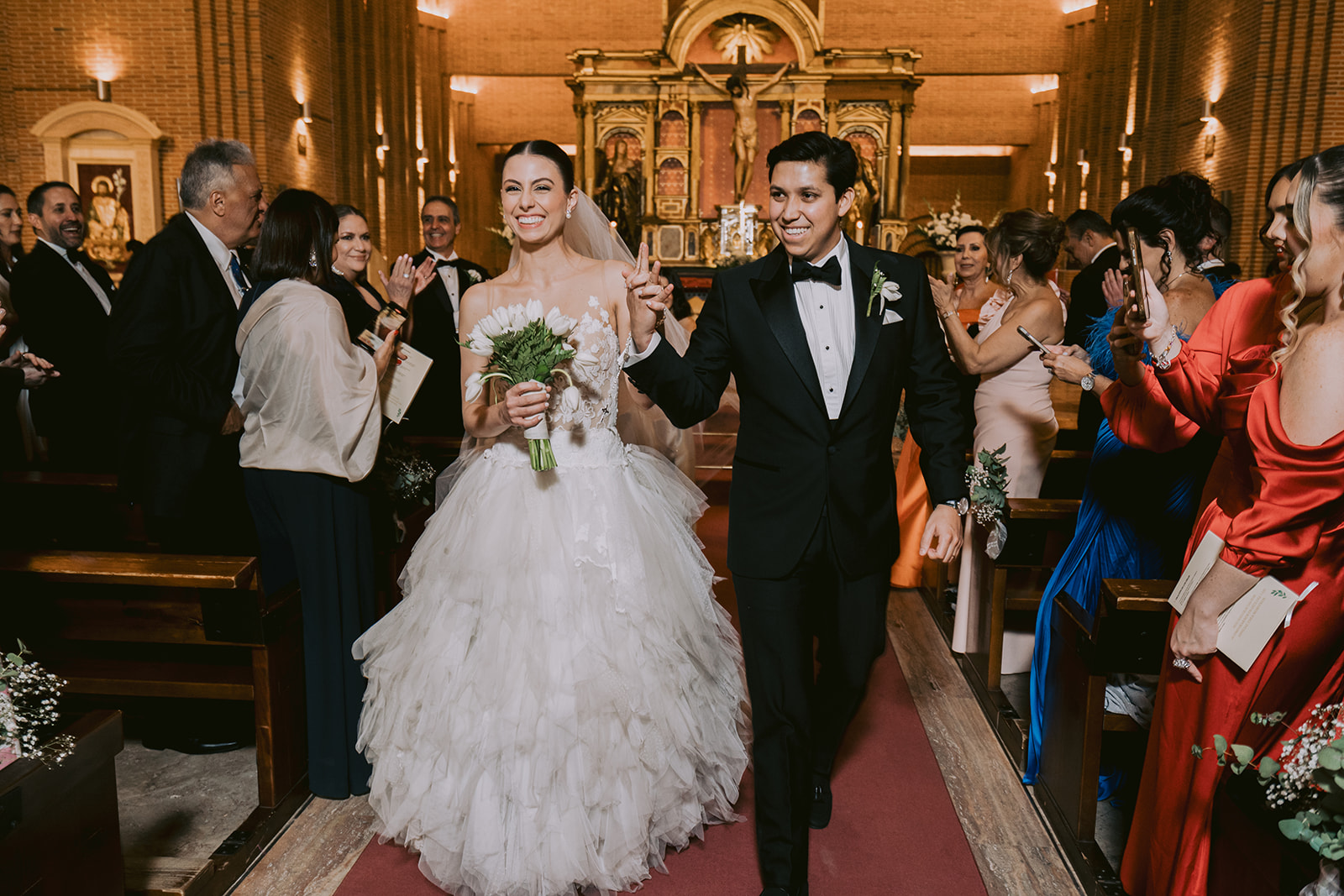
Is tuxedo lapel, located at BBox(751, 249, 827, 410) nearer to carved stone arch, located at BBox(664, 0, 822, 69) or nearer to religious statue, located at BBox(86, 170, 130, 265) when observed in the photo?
religious statue, located at BBox(86, 170, 130, 265)

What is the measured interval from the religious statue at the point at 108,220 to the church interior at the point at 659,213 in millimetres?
43

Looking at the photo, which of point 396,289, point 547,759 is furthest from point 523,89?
point 547,759

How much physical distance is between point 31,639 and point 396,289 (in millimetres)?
1844

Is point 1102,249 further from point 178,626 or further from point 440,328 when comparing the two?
point 178,626

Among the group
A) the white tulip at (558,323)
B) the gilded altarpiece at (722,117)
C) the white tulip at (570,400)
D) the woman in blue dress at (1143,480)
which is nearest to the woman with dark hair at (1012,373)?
the woman in blue dress at (1143,480)

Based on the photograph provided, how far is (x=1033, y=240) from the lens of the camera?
162 inches

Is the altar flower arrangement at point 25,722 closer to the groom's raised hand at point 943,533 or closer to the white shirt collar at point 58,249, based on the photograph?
the groom's raised hand at point 943,533

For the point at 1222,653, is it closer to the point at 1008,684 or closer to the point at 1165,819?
the point at 1165,819

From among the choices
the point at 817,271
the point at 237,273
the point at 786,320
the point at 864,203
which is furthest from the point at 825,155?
the point at 864,203

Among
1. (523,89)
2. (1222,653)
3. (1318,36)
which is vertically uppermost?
(523,89)

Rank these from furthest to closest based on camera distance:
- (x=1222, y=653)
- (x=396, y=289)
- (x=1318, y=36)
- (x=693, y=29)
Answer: (x=693, y=29) → (x=1318, y=36) → (x=396, y=289) → (x=1222, y=653)

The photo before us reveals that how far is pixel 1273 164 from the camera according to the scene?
1118 centimetres

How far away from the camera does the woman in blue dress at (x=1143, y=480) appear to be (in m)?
3.17

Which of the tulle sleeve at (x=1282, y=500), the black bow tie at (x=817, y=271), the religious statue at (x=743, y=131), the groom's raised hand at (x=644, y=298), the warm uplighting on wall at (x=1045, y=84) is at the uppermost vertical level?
the warm uplighting on wall at (x=1045, y=84)
